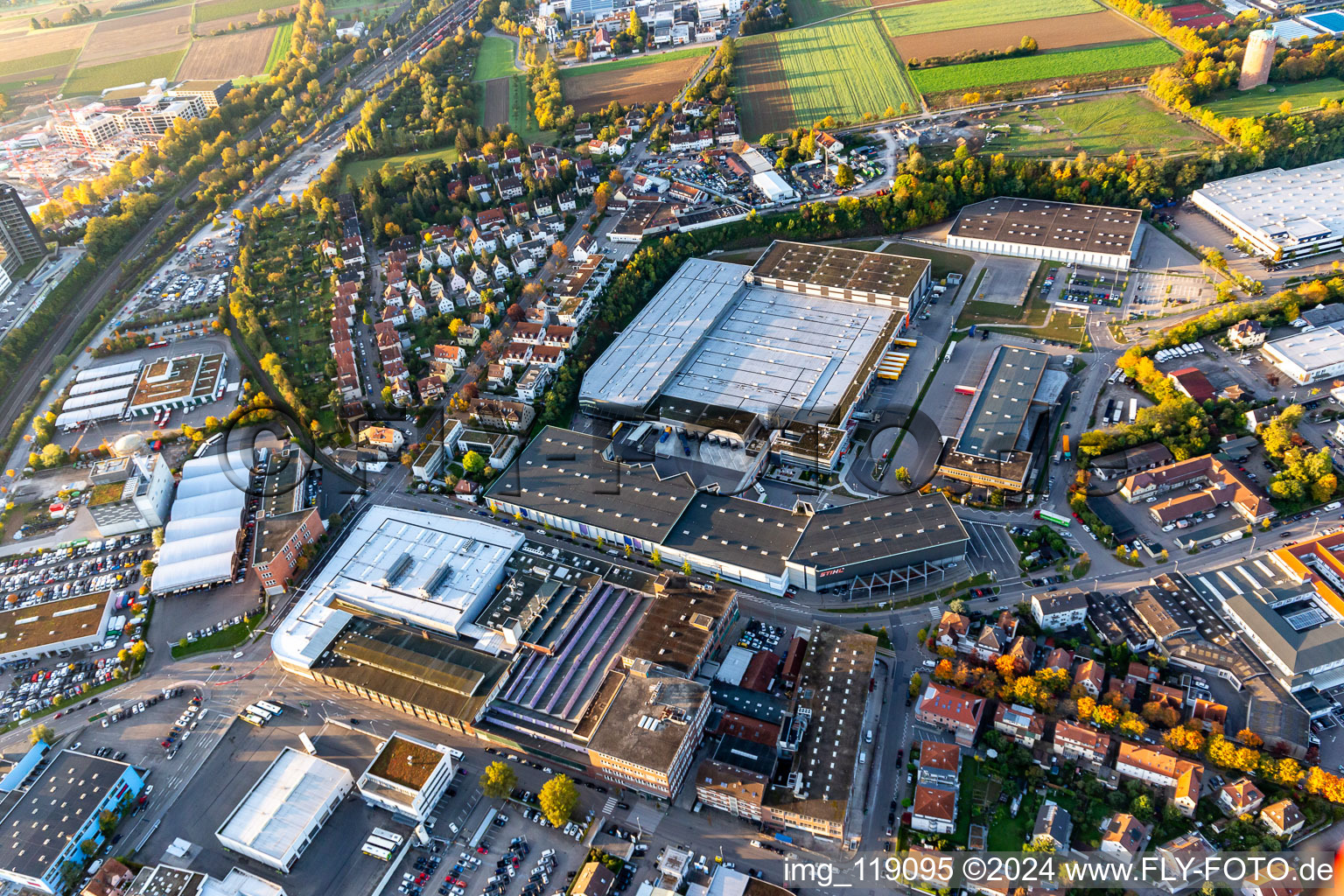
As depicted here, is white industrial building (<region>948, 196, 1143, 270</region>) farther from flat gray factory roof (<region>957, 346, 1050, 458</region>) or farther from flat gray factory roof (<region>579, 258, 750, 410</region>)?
flat gray factory roof (<region>579, 258, 750, 410</region>)

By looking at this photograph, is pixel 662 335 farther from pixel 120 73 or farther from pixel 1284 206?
pixel 120 73

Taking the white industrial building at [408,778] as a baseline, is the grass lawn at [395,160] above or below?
above

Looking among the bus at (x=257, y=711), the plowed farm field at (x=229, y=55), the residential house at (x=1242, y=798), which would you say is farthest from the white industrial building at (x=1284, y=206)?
the plowed farm field at (x=229, y=55)

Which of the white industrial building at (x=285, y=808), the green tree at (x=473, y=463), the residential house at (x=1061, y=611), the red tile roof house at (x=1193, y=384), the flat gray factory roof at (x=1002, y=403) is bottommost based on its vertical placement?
the white industrial building at (x=285, y=808)

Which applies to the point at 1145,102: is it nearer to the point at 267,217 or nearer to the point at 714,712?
the point at 714,712

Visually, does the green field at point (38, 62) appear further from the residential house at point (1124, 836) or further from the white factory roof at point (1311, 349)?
the residential house at point (1124, 836)

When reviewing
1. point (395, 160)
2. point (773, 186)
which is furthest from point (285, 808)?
point (395, 160)
